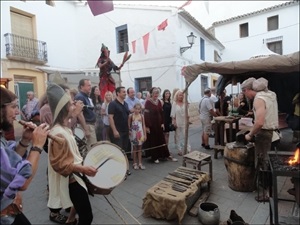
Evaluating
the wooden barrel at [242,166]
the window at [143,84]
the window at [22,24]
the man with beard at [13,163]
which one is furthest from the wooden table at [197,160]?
the window at [22,24]

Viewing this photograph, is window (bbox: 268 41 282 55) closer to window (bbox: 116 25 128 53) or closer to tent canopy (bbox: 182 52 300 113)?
window (bbox: 116 25 128 53)

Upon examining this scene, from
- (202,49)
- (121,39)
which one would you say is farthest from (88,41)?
(202,49)

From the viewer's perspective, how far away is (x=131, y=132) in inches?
209

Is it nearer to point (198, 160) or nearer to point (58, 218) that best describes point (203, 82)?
point (198, 160)

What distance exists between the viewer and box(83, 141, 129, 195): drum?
243 cm

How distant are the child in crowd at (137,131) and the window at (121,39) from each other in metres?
9.69

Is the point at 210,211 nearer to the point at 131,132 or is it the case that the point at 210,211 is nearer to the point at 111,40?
the point at 131,132

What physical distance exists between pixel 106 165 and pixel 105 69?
369 cm

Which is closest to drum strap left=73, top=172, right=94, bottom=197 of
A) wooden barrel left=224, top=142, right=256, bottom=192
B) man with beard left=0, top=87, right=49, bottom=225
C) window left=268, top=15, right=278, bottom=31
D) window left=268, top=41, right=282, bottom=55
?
man with beard left=0, top=87, right=49, bottom=225

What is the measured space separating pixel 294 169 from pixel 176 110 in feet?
13.0

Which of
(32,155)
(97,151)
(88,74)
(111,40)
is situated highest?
(111,40)

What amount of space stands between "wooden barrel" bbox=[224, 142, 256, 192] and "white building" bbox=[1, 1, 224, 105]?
897 cm

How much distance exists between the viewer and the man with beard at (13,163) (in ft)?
5.01

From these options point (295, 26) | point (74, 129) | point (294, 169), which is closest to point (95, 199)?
point (74, 129)
